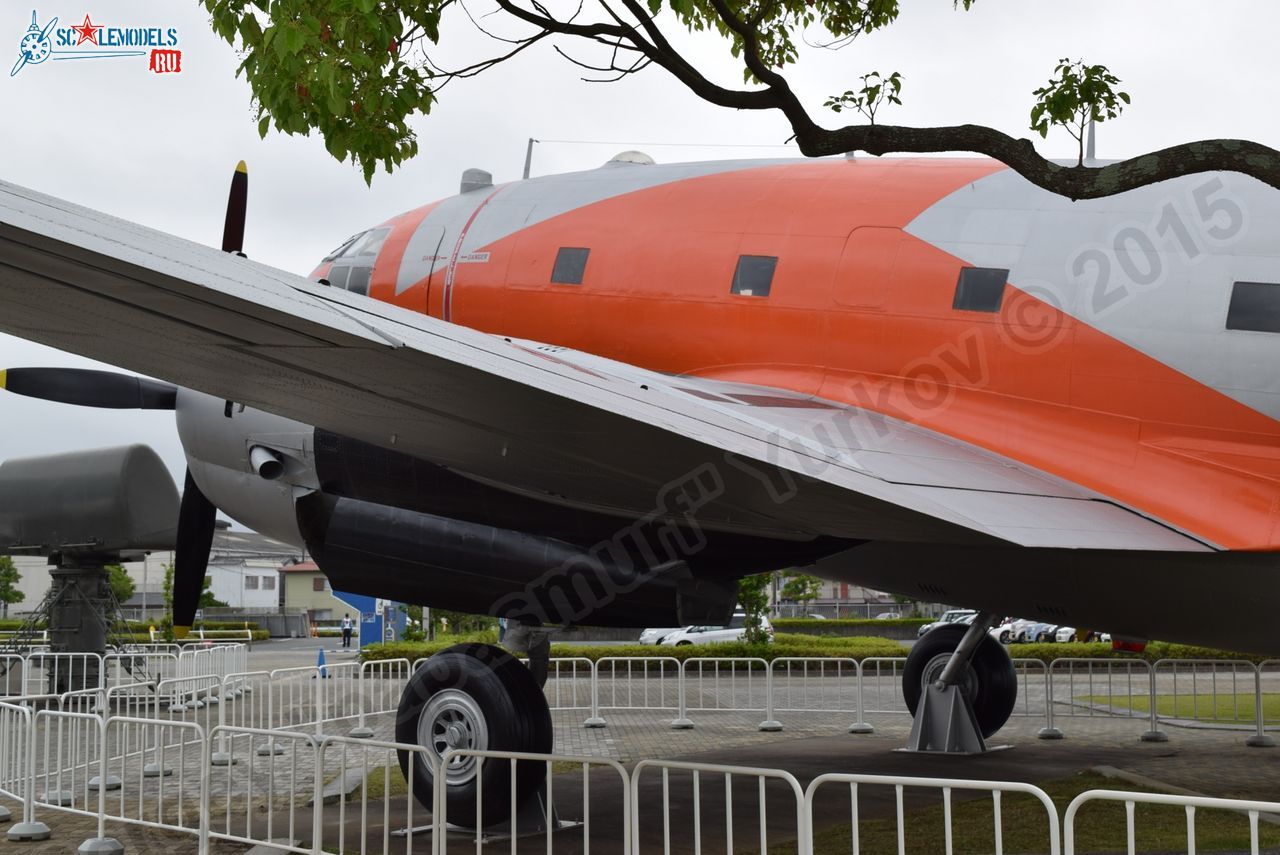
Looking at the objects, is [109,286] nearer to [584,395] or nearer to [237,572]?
[584,395]

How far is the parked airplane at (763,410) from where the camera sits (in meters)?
6.15

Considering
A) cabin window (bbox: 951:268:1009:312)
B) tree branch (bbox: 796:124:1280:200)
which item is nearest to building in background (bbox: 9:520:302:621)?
cabin window (bbox: 951:268:1009:312)

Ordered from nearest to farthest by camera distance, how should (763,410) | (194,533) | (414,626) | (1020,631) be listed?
(763,410) < (194,533) < (414,626) < (1020,631)

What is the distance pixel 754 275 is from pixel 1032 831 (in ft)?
15.1

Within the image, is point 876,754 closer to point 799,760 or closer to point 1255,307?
point 799,760

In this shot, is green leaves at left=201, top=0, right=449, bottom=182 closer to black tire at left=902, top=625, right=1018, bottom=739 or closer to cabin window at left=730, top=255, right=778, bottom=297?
cabin window at left=730, top=255, right=778, bottom=297

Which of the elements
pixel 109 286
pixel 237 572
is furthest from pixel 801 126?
pixel 237 572

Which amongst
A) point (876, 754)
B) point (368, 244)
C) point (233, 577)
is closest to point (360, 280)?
point (368, 244)

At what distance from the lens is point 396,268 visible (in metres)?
11.5

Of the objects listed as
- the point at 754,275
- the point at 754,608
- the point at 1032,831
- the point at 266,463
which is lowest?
the point at 1032,831

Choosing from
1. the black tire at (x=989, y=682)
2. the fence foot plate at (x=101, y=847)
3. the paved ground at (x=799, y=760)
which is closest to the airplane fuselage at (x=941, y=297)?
the paved ground at (x=799, y=760)

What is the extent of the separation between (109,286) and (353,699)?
1747 centimetres

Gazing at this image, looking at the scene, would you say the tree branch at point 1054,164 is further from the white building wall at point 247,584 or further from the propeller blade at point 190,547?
the white building wall at point 247,584

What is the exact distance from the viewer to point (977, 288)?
861cm
